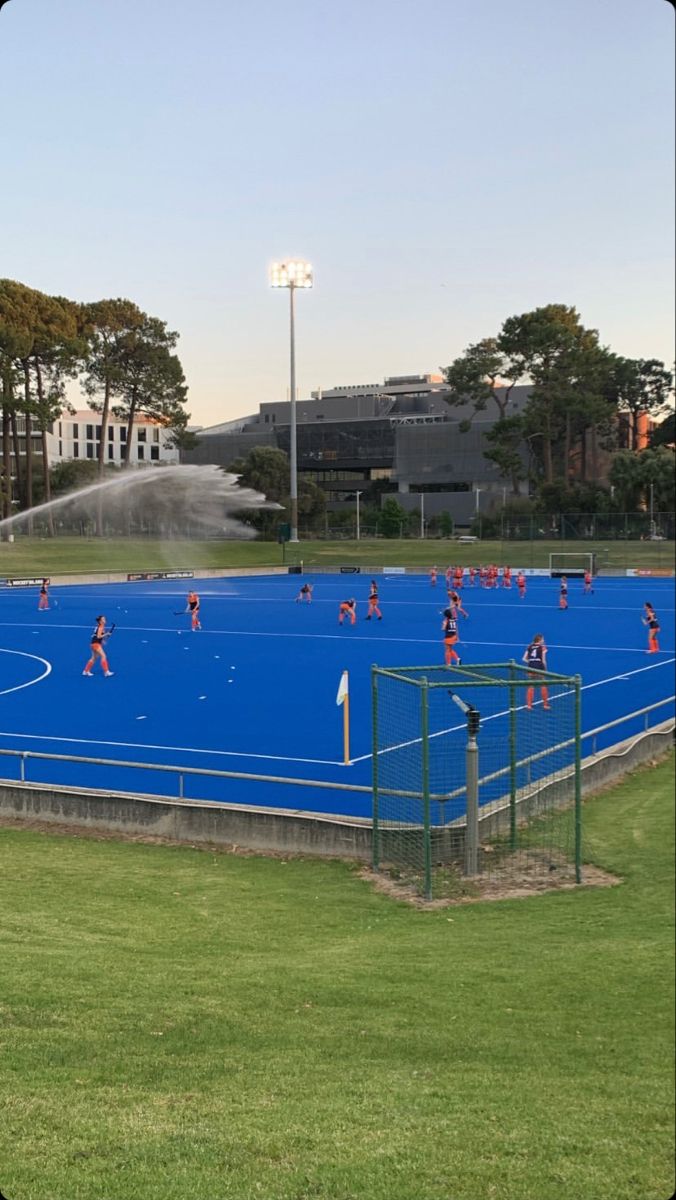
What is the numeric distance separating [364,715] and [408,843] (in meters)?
7.38

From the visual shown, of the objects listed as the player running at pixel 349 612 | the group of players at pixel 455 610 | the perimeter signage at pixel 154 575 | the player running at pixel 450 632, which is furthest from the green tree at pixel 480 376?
the player running at pixel 349 612

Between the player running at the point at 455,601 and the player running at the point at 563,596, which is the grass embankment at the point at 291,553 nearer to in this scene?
the player running at the point at 563,596

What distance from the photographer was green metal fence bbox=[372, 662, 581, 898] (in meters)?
10.3

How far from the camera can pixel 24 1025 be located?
520 cm

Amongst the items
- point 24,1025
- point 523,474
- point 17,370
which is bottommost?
point 24,1025

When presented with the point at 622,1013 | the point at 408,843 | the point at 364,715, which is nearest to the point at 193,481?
the point at 408,843

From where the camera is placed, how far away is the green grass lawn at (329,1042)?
3736 millimetres

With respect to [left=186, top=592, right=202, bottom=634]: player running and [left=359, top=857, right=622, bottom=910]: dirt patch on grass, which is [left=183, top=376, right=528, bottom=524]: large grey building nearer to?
[left=359, top=857, right=622, bottom=910]: dirt patch on grass

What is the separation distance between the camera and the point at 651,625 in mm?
15406

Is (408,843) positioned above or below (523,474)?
below

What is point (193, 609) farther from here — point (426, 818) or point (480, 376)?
point (480, 376)

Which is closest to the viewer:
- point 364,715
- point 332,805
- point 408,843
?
point 408,843

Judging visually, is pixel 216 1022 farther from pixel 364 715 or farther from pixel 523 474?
pixel 364 715

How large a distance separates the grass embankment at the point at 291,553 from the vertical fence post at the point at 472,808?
171cm
